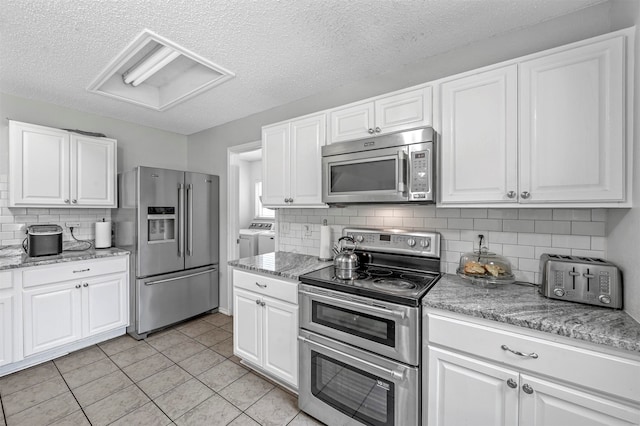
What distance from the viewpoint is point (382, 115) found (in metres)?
1.92

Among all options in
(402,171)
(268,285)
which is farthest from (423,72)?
(268,285)

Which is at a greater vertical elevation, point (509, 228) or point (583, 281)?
point (509, 228)

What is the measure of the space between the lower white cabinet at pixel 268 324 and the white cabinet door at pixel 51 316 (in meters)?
1.66

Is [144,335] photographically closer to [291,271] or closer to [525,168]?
[291,271]

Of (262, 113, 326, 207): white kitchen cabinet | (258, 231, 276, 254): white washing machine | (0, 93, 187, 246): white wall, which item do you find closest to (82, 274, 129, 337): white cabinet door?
(0, 93, 187, 246): white wall

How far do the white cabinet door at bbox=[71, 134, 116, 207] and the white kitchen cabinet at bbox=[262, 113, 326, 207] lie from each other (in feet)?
6.41

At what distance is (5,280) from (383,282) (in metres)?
3.04

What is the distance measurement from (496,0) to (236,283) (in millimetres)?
2628

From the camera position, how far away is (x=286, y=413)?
1859mm

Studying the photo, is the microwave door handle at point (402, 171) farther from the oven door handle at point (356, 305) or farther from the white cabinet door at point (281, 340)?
the white cabinet door at point (281, 340)

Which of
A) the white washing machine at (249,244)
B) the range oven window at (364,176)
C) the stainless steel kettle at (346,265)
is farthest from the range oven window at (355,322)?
the white washing machine at (249,244)

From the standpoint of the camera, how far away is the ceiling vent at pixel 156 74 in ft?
6.49

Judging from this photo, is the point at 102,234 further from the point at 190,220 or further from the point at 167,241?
the point at 190,220

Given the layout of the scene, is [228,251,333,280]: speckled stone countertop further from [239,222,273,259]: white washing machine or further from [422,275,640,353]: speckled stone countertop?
[239,222,273,259]: white washing machine
